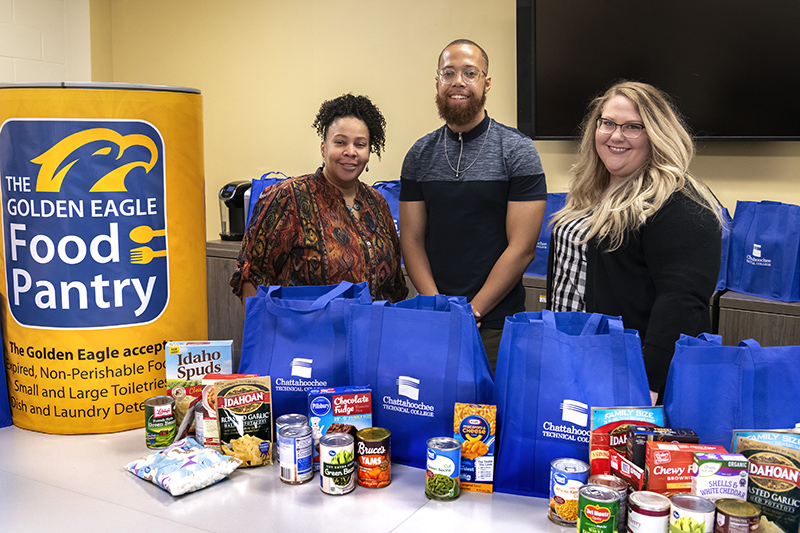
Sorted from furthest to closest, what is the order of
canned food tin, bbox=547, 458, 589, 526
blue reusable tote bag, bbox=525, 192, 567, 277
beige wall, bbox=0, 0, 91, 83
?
beige wall, bbox=0, 0, 91, 83
blue reusable tote bag, bbox=525, 192, 567, 277
canned food tin, bbox=547, 458, 589, 526

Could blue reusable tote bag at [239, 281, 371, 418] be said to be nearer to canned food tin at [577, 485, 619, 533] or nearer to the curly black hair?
canned food tin at [577, 485, 619, 533]

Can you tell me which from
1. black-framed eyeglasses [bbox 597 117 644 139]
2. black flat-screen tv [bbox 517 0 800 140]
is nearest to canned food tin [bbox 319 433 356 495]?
black-framed eyeglasses [bbox 597 117 644 139]

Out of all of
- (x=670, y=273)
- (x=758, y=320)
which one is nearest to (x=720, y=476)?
(x=670, y=273)

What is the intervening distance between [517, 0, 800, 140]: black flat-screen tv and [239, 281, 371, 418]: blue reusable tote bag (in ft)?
7.83

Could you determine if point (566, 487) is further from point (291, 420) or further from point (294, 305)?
point (294, 305)

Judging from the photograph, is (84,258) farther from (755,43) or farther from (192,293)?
(755,43)

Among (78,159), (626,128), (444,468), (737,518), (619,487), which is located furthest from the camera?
(626,128)

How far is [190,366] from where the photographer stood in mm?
1644

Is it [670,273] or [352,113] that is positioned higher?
[352,113]

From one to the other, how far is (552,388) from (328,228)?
1.04 m

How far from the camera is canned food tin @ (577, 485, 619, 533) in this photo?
3.74 feet

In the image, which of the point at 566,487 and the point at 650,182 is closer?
the point at 566,487

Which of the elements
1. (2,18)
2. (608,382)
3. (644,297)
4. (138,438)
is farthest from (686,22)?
(2,18)

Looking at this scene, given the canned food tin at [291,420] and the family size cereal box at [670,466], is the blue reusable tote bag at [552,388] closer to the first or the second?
the family size cereal box at [670,466]
